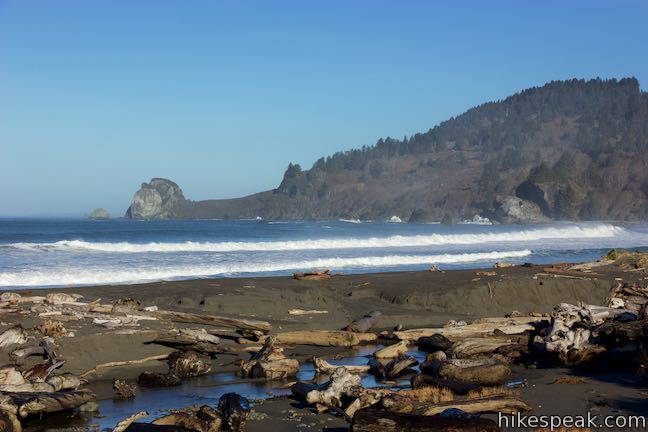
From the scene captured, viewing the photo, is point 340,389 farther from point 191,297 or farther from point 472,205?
point 472,205

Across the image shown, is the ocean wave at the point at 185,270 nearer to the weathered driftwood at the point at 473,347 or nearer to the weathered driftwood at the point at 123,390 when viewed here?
the weathered driftwood at the point at 473,347

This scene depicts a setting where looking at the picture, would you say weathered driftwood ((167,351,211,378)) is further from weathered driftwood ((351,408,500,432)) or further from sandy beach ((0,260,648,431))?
weathered driftwood ((351,408,500,432))

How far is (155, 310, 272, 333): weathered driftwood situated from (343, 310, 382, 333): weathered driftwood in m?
2.16

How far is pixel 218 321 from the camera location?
16.2 meters

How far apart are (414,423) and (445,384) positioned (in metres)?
3.00

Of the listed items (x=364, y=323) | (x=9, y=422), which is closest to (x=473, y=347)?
(x=364, y=323)

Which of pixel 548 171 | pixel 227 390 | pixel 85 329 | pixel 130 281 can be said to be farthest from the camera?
pixel 548 171

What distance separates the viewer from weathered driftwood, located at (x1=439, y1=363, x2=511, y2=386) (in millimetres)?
11672

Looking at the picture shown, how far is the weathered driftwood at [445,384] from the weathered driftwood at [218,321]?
5301 millimetres

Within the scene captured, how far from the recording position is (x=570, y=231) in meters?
86.1

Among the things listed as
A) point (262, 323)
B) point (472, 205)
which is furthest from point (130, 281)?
point (472, 205)

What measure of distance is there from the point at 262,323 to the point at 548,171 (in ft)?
510

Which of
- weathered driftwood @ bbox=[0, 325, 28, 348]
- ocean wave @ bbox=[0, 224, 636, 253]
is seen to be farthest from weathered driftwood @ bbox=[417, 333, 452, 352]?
ocean wave @ bbox=[0, 224, 636, 253]

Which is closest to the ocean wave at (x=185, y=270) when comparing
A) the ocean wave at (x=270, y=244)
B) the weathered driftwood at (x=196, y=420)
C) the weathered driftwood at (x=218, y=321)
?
the weathered driftwood at (x=218, y=321)
